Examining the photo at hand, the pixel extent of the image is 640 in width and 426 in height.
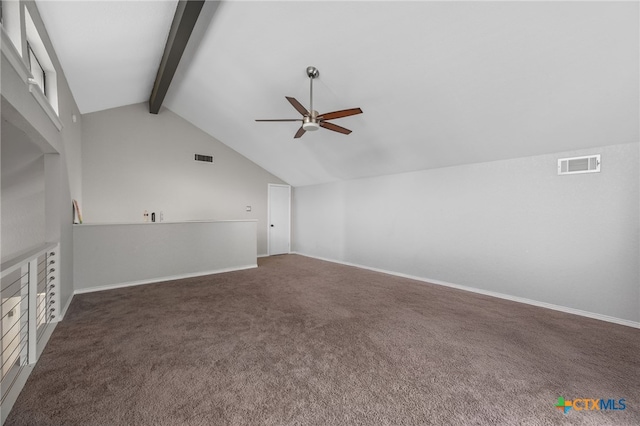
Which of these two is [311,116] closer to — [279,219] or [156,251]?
[156,251]

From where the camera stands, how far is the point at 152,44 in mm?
3459

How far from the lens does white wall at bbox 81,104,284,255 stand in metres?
4.99

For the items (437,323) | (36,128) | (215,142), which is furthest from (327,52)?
(215,142)

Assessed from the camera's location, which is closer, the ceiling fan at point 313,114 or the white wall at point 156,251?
the ceiling fan at point 313,114

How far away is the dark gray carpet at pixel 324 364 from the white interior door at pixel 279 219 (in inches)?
153

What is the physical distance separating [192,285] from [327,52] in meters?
3.97

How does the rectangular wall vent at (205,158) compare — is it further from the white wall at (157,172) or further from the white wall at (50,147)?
the white wall at (50,147)

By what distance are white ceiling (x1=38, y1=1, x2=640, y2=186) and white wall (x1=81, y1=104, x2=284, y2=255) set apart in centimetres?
80

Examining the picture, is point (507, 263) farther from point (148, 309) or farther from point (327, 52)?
point (148, 309)

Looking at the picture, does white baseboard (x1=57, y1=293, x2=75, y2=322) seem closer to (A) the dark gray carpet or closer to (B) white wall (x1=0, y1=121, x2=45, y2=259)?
(A) the dark gray carpet

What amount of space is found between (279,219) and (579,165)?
20.5 feet

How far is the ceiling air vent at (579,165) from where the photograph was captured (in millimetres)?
3123

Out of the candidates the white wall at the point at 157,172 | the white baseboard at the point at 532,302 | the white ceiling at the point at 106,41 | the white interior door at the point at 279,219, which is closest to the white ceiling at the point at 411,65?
the white ceiling at the point at 106,41

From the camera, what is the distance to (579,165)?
3.23 metres
